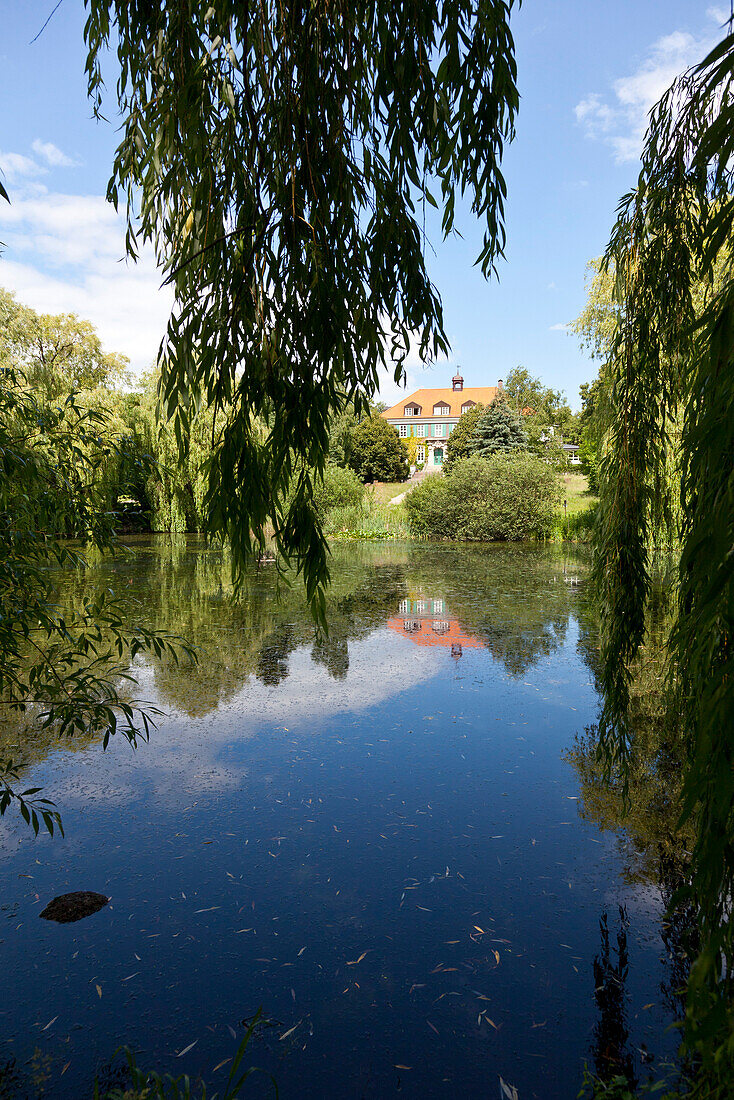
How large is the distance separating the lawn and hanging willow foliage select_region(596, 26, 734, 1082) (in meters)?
20.5

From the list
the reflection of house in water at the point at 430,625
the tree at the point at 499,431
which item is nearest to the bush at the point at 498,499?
the tree at the point at 499,431

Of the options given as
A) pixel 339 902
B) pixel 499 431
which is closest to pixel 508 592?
pixel 339 902

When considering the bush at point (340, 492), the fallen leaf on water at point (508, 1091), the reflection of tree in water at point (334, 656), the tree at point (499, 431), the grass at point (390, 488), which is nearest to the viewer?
the fallen leaf on water at point (508, 1091)

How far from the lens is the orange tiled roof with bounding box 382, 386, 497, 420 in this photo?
56.8 metres

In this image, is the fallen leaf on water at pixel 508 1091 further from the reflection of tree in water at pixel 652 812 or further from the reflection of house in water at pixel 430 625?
the reflection of house in water at pixel 430 625

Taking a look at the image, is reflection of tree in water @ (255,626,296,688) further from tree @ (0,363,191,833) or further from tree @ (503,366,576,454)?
tree @ (503,366,576,454)

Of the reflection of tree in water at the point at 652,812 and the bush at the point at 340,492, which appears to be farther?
the bush at the point at 340,492

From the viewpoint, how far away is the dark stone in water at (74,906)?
3.11 m

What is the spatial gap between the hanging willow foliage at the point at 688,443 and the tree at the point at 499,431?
30714mm

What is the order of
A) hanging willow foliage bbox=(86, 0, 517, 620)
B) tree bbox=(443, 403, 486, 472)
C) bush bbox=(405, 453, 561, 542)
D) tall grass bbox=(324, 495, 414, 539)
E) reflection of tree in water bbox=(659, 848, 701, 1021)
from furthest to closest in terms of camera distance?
tree bbox=(443, 403, 486, 472)
tall grass bbox=(324, 495, 414, 539)
bush bbox=(405, 453, 561, 542)
reflection of tree in water bbox=(659, 848, 701, 1021)
hanging willow foliage bbox=(86, 0, 517, 620)

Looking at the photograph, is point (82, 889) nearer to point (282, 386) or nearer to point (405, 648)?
point (282, 386)

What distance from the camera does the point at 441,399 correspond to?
57.8 m

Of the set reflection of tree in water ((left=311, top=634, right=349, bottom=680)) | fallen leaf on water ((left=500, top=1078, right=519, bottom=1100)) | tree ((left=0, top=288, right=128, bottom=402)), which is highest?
tree ((left=0, top=288, right=128, bottom=402))

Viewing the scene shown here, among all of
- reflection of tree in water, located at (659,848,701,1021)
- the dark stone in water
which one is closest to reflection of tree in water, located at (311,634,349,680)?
the dark stone in water
